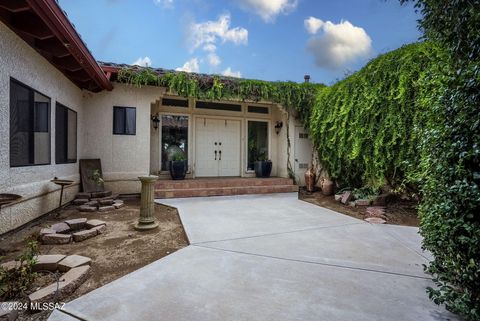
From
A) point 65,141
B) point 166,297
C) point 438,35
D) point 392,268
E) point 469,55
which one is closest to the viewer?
point 469,55

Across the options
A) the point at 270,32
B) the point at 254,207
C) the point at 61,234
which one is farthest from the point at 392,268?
the point at 270,32

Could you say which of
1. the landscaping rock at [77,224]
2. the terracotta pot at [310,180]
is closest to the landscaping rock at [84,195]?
the landscaping rock at [77,224]

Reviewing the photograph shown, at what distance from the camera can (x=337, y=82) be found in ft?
22.5

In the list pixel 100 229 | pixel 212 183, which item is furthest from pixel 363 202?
pixel 100 229

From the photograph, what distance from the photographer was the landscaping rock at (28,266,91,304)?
1.89 metres

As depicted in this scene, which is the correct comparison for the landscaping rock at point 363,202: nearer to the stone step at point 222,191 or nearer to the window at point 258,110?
the stone step at point 222,191

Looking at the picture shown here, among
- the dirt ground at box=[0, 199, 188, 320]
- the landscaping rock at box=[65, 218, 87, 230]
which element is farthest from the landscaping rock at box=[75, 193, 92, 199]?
the landscaping rock at box=[65, 218, 87, 230]

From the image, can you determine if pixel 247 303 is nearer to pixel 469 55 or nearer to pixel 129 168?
pixel 469 55

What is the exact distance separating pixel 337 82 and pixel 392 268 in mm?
5506

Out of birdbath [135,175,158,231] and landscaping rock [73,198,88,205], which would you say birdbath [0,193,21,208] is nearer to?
birdbath [135,175,158,231]

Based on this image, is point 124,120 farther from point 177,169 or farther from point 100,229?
point 100,229

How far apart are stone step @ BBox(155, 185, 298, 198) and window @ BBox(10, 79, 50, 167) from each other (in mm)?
2730

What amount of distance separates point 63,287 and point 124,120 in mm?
5545

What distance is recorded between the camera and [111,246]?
3.22 meters
